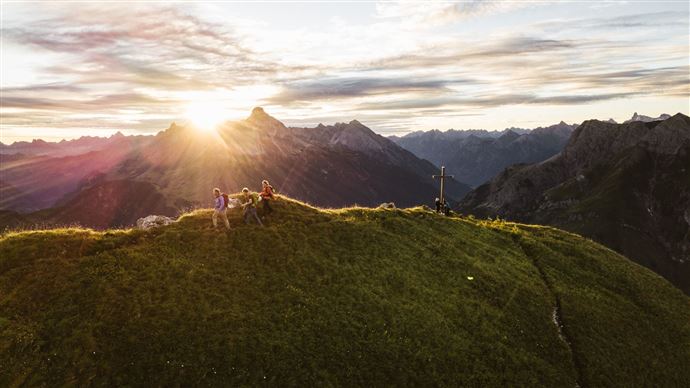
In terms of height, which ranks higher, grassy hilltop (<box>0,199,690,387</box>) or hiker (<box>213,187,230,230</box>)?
hiker (<box>213,187,230,230</box>)

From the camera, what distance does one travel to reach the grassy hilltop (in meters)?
25.5

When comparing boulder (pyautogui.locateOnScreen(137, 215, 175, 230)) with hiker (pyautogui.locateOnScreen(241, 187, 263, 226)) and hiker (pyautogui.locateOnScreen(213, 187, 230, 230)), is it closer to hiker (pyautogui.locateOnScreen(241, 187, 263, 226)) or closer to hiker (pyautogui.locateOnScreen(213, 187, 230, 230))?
hiker (pyautogui.locateOnScreen(213, 187, 230, 230))

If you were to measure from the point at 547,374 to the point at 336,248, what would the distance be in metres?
18.7

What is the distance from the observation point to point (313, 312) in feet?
102

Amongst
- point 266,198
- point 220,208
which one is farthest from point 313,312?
point 266,198

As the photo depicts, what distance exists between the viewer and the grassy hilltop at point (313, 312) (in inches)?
1004

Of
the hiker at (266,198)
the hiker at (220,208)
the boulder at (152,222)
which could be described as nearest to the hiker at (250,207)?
the hiker at (266,198)

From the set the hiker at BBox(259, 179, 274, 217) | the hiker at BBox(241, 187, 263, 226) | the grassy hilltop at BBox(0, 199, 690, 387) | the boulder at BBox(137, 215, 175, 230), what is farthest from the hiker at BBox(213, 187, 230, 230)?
the boulder at BBox(137, 215, 175, 230)

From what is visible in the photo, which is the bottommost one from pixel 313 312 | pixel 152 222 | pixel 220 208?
pixel 313 312

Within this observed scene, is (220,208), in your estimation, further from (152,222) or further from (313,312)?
(313,312)

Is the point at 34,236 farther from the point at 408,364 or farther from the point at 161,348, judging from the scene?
the point at 408,364

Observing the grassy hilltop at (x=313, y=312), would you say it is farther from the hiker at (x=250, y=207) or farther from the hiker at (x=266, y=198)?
the hiker at (x=250, y=207)

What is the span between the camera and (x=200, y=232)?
3784cm

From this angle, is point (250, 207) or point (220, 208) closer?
point (220, 208)
